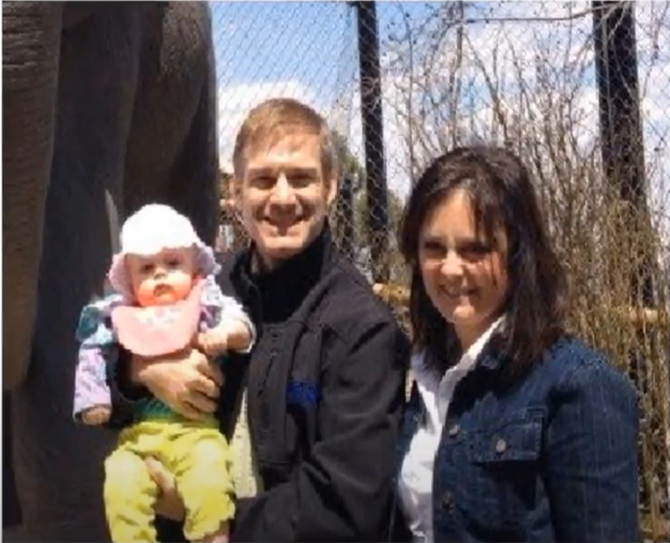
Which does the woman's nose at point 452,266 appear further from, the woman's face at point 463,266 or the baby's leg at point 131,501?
the baby's leg at point 131,501

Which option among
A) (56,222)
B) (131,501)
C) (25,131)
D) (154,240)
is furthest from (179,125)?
(131,501)

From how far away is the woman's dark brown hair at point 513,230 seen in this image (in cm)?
127

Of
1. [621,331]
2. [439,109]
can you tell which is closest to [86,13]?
[439,109]

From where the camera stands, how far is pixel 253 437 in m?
1.36

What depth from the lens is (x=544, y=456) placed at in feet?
4.06

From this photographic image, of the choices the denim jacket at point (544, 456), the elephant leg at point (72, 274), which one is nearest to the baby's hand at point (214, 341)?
the denim jacket at point (544, 456)

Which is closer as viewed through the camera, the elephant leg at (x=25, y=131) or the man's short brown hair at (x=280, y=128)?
the man's short brown hair at (x=280, y=128)

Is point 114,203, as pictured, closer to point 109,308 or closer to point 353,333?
point 109,308

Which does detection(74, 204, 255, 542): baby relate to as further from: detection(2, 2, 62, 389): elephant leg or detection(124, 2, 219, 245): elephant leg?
detection(124, 2, 219, 245): elephant leg

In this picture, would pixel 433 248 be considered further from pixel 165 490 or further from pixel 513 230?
pixel 165 490

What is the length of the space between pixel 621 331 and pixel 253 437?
184cm

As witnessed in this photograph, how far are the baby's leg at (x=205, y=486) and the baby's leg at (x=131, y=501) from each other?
0.03 m

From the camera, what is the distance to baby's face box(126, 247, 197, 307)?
1434 mm

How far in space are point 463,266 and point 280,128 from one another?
0.20 m
